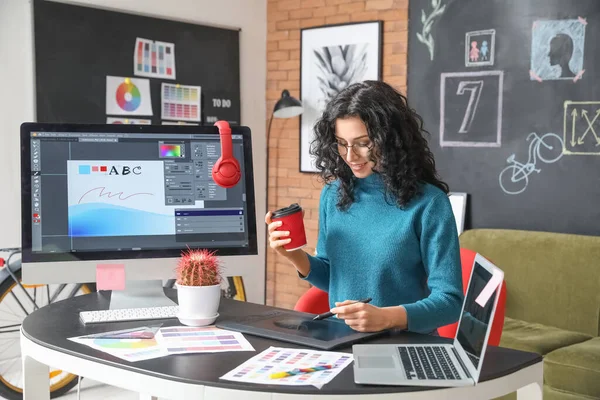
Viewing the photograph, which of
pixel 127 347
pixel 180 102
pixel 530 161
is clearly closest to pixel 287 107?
pixel 180 102

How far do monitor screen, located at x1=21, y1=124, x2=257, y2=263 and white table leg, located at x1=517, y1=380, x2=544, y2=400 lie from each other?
884 mm

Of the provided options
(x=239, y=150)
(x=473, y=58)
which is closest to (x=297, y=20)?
(x=473, y=58)

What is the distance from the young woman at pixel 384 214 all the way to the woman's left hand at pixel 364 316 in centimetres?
19

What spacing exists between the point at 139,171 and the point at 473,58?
8.63ft

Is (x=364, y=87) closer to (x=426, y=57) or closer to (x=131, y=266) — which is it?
(x=131, y=266)

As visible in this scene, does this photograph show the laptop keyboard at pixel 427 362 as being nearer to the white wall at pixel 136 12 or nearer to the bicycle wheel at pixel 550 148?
the white wall at pixel 136 12

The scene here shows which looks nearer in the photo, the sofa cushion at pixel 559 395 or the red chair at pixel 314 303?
the red chair at pixel 314 303

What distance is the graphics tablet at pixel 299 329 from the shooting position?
5.76ft

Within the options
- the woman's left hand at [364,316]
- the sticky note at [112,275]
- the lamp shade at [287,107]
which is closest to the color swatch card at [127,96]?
the lamp shade at [287,107]

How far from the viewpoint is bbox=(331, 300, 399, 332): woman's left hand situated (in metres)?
1.77

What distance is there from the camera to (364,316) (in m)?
1.78

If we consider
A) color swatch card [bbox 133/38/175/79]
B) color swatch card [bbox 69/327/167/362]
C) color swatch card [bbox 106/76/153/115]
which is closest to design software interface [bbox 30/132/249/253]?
color swatch card [bbox 69/327/167/362]

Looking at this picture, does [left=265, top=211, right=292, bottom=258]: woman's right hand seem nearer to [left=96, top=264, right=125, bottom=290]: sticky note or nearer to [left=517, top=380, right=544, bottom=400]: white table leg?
[left=96, top=264, right=125, bottom=290]: sticky note

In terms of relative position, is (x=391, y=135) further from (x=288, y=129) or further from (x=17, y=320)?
(x=288, y=129)
